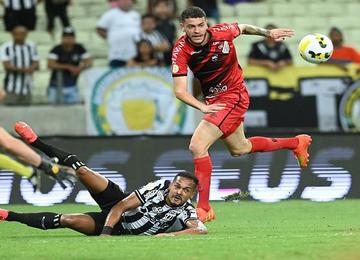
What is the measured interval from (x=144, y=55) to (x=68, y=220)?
24.0 ft

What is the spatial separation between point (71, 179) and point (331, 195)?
6.19 metres

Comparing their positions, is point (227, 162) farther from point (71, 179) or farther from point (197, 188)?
point (71, 179)

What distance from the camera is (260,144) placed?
12727mm

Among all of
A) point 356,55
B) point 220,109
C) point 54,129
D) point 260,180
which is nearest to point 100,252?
point 220,109

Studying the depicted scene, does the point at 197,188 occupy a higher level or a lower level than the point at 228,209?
higher

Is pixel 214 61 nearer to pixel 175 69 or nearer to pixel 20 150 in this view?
pixel 175 69

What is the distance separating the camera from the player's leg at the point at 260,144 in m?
12.4

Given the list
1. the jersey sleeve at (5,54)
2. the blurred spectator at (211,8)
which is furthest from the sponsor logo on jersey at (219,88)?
the blurred spectator at (211,8)

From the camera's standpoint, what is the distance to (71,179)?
9.97 metres

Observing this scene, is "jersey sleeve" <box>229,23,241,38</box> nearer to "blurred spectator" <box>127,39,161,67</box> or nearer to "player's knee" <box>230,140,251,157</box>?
"player's knee" <box>230,140,251,157</box>

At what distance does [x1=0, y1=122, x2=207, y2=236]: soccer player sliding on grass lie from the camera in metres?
10.7

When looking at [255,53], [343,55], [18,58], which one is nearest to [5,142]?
[18,58]

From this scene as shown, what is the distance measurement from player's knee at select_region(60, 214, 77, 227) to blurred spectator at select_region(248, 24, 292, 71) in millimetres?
7411

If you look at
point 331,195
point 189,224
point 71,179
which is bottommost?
point 331,195
